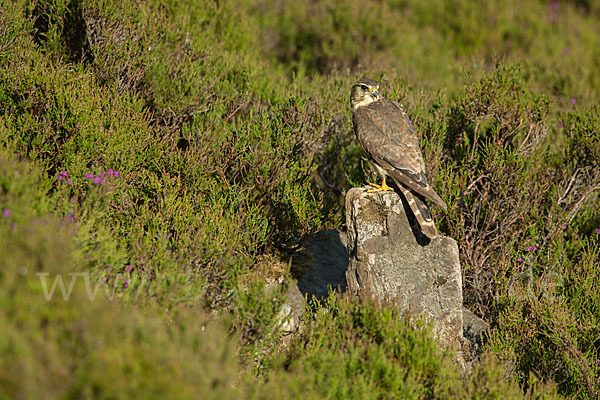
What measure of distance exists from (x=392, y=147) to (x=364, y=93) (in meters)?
0.85

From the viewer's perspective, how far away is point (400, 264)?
5051mm

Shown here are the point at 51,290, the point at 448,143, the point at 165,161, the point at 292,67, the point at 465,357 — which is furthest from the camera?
the point at 292,67

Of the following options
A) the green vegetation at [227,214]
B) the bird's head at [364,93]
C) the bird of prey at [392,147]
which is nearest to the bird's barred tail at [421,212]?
the bird of prey at [392,147]

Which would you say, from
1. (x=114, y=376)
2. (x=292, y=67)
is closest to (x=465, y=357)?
(x=114, y=376)

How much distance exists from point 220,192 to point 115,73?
85.5 inches

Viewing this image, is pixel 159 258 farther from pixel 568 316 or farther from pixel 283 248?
pixel 568 316

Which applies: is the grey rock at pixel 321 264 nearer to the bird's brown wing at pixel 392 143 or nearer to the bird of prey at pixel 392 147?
the bird of prey at pixel 392 147

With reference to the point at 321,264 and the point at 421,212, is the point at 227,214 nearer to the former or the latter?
the point at 321,264

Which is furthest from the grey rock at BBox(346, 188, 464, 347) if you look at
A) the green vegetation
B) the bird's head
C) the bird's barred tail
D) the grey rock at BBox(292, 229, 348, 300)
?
the bird's head

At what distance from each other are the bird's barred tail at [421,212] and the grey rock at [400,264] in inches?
4.4

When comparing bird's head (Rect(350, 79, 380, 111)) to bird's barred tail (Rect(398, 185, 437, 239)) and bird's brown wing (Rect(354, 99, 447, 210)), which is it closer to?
bird's brown wing (Rect(354, 99, 447, 210))

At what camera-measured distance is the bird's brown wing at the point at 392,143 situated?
16.8 feet

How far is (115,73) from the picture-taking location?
692cm

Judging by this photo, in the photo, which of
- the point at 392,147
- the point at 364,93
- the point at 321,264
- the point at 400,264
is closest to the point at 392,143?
the point at 392,147
